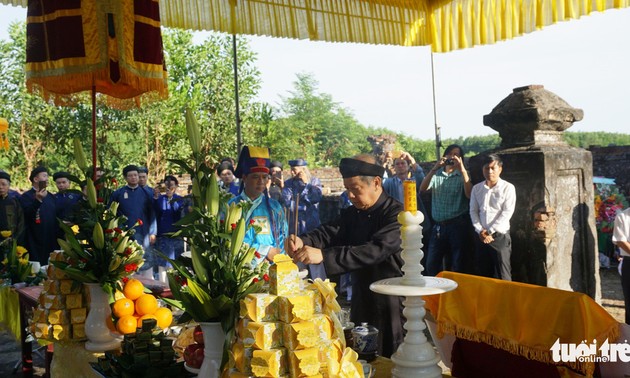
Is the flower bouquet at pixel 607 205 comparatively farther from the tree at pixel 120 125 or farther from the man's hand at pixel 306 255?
the tree at pixel 120 125

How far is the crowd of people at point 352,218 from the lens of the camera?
3.21m

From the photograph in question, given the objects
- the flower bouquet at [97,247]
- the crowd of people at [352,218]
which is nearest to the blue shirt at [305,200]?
the crowd of people at [352,218]

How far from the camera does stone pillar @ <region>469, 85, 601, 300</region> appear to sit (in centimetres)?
523

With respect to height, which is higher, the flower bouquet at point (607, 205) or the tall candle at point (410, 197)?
the tall candle at point (410, 197)

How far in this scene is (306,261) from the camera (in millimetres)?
2541

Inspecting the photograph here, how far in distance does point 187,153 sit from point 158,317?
55.8 feet

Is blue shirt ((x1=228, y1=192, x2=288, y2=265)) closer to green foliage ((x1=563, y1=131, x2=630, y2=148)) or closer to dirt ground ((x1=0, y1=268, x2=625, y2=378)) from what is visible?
dirt ground ((x1=0, y1=268, x2=625, y2=378))

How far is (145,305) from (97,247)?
42 centimetres

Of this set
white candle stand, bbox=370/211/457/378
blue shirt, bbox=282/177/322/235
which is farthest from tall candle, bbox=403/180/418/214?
blue shirt, bbox=282/177/322/235

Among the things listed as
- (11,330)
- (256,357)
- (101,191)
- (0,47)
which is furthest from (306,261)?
(0,47)

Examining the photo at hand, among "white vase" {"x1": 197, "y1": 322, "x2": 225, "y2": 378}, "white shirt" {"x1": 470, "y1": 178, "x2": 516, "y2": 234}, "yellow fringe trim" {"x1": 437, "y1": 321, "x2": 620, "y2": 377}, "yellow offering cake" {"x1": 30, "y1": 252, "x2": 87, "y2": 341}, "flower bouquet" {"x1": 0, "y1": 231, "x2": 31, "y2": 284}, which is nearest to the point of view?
"white vase" {"x1": 197, "y1": 322, "x2": 225, "y2": 378}

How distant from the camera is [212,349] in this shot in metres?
2.02

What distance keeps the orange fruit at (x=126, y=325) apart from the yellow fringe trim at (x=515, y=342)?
141 centimetres

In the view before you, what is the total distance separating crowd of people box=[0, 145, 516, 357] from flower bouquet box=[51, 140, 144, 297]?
0.11m
